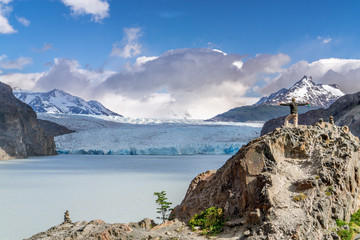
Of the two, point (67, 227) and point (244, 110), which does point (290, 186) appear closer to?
point (67, 227)

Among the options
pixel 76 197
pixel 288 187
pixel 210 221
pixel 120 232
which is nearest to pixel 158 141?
pixel 76 197

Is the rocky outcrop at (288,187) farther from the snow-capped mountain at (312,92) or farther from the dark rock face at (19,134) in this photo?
the snow-capped mountain at (312,92)

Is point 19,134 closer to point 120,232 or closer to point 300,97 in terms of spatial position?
point 120,232

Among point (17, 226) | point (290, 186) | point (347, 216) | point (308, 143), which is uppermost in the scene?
point (308, 143)

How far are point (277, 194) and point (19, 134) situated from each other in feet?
90.3

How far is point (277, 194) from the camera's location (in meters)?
5.41

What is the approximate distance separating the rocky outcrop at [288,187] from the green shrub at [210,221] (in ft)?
0.47

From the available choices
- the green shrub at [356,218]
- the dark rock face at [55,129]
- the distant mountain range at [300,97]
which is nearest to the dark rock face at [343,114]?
the green shrub at [356,218]

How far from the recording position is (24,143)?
31.1 metres

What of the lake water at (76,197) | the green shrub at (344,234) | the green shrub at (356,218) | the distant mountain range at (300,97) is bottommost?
the lake water at (76,197)

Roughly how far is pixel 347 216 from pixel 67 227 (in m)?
4.39

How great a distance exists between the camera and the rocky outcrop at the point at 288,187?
500 cm

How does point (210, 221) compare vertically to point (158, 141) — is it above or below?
below

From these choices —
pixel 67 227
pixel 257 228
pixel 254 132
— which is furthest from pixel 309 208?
pixel 254 132
